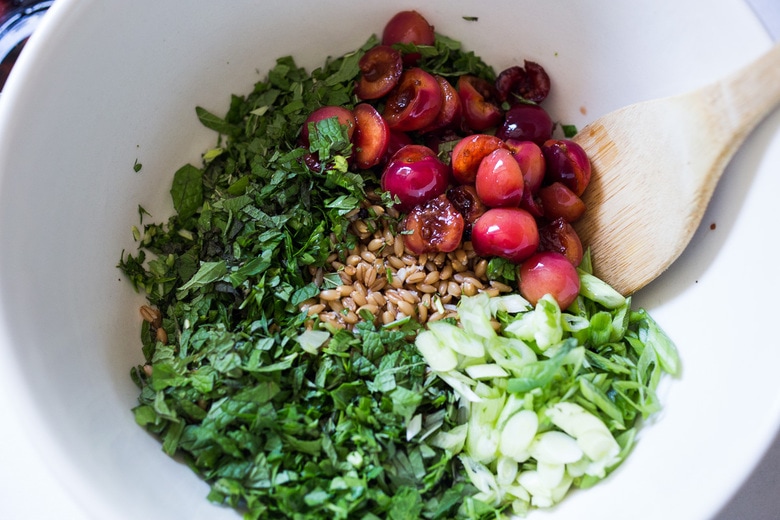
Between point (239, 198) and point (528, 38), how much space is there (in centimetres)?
87

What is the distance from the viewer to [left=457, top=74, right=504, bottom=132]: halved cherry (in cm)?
163

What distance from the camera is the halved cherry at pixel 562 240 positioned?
59.1 inches

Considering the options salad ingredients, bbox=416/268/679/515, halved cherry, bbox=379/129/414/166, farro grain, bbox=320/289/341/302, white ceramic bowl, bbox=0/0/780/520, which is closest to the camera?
white ceramic bowl, bbox=0/0/780/520

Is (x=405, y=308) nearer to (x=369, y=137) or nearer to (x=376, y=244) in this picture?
(x=376, y=244)

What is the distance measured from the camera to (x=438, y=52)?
1.66m

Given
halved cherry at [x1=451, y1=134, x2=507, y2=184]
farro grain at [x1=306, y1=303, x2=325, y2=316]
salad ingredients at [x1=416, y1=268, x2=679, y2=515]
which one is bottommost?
salad ingredients at [x1=416, y1=268, x2=679, y2=515]

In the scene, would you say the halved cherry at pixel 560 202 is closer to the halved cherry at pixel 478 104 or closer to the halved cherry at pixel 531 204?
the halved cherry at pixel 531 204

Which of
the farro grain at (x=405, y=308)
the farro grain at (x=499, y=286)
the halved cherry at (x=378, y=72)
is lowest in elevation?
→ the farro grain at (x=499, y=286)

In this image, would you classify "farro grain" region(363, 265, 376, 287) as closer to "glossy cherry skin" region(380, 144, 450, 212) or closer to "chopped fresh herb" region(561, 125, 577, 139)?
"glossy cherry skin" region(380, 144, 450, 212)

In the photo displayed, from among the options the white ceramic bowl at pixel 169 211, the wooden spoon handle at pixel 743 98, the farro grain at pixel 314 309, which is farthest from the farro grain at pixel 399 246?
the wooden spoon handle at pixel 743 98

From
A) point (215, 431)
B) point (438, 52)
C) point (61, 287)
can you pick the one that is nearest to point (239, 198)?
point (61, 287)

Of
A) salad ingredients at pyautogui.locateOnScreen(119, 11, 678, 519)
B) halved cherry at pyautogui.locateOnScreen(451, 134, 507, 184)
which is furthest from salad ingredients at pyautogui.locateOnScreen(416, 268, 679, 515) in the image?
halved cherry at pyautogui.locateOnScreen(451, 134, 507, 184)

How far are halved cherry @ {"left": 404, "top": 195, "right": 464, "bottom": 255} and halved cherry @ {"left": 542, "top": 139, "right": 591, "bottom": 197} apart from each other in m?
0.27

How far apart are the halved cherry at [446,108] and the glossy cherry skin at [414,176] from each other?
0.37 feet
